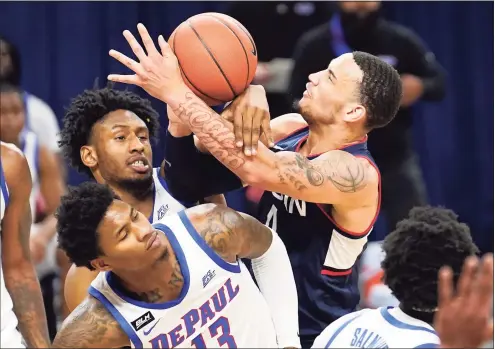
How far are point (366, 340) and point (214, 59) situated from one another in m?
1.15

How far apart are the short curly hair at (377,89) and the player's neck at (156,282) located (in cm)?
96

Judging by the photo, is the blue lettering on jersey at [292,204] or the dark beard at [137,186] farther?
the dark beard at [137,186]

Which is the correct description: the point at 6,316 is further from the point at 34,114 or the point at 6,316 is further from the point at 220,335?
the point at 34,114

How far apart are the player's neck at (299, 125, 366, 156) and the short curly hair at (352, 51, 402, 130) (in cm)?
8

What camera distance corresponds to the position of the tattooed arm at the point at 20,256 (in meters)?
3.81

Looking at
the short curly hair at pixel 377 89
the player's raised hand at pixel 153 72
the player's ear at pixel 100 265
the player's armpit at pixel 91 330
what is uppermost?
the player's raised hand at pixel 153 72

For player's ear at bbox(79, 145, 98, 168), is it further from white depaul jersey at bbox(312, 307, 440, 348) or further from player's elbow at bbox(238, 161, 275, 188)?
white depaul jersey at bbox(312, 307, 440, 348)

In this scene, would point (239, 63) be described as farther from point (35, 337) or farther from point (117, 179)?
point (35, 337)

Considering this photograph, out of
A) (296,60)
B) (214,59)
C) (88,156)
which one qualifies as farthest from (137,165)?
(296,60)

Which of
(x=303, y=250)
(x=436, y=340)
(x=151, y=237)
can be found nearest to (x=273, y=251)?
(x=303, y=250)

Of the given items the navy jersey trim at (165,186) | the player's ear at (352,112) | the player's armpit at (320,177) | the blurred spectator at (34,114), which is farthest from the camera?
the blurred spectator at (34,114)

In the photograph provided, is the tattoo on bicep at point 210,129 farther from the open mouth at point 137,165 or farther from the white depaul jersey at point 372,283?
the white depaul jersey at point 372,283

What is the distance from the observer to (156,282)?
354 cm

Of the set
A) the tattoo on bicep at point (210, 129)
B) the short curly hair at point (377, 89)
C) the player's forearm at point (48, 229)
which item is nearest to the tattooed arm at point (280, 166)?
the tattoo on bicep at point (210, 129)
